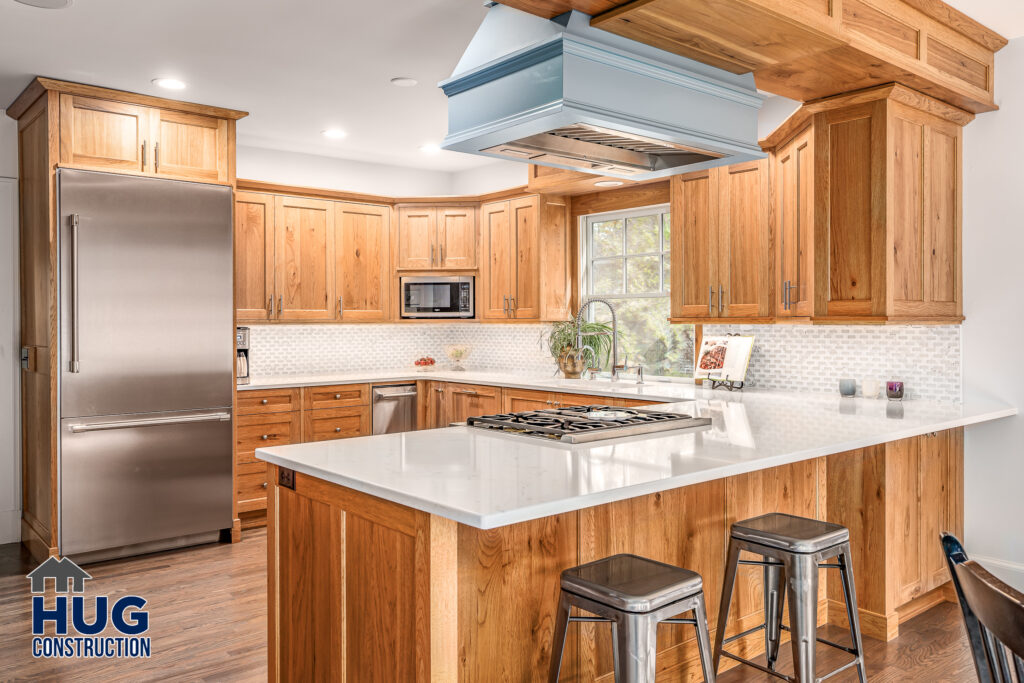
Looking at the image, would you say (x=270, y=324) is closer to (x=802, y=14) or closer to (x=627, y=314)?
(x=627, y=314)

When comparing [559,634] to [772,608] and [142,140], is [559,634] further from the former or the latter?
[142,140]

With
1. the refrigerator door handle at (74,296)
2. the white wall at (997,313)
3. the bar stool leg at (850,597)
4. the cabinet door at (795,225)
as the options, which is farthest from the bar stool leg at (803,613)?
the refrigerator door handle at (74,296)

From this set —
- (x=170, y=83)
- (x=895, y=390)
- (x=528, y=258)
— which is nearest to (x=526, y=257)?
(x=528, y=258)

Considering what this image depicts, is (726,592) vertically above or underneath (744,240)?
underneath

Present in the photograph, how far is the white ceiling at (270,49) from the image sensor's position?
10.3 feet

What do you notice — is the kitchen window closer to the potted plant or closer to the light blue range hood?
the potted plant

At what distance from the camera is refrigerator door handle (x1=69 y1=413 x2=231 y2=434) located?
13.4 feet

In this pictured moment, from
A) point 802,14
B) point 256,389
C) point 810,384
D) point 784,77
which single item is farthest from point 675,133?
point 256,389

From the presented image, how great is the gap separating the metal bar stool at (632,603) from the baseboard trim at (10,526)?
4.26 metres

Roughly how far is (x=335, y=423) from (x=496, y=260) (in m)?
1.77

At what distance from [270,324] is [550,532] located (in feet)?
13.0

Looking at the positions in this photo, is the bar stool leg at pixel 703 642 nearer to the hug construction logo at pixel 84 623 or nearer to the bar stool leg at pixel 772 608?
the bar stool leg at pixel 772 608

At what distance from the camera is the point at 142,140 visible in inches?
169

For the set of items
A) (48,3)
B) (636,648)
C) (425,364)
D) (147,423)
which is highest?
(48,3)
